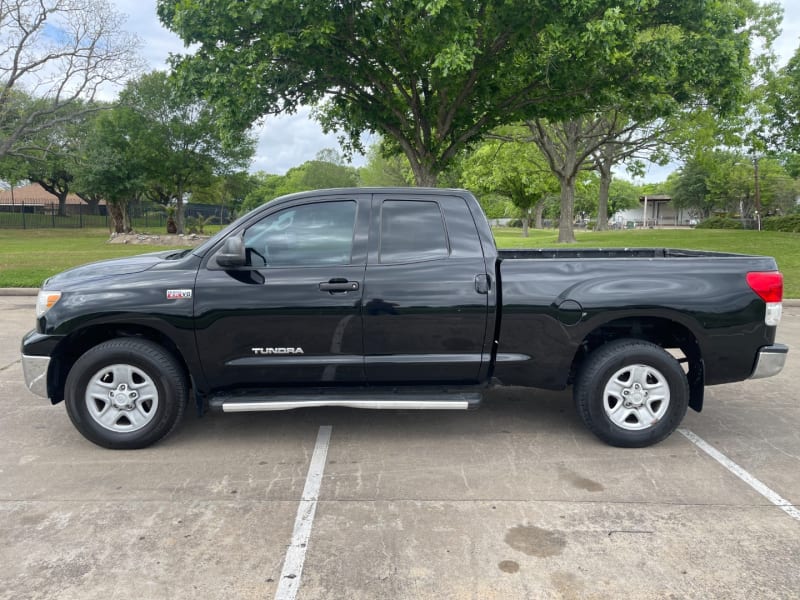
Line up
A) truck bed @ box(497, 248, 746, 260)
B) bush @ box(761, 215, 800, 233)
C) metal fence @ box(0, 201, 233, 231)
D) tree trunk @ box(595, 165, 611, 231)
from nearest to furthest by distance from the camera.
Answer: truck bed @ box(497, 248, 746, 260), tree trunk @ box(595, 165, 611, 231), bush @ box(761, 215, 800, 233), metal fence @ box(0, 201, 233, 231)

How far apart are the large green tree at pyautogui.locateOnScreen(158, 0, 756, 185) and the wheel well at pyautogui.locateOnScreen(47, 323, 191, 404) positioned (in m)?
7.85

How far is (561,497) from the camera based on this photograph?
3637mm

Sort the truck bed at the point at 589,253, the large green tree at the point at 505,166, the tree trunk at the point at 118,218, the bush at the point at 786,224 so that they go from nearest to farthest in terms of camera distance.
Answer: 1. the truck bed at the point at 589,253
2. the large green tree at the point at 505,166
3. the tree trunk at the point at 118,218
4. the bush at the point at 786,224

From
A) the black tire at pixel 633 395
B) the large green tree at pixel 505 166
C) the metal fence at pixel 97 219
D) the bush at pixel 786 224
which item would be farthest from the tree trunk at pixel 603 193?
the black tire at pixel 633 395

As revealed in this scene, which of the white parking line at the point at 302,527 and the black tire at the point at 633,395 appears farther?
the black tire at the point at 633,395

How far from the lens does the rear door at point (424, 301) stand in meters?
4.24

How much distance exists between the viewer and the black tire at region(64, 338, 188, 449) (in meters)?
4.20

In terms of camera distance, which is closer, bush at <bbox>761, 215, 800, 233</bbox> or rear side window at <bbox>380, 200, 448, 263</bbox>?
rear side window at <bbox>380, 200, 448, 263</bbox>

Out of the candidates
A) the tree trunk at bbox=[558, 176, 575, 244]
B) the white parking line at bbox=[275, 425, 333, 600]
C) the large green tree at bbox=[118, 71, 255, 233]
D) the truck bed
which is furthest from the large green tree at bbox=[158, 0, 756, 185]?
the large green tree at bbox=[118, 71, 255, 233]

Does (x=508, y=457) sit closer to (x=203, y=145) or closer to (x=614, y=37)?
(x=614, y=37)

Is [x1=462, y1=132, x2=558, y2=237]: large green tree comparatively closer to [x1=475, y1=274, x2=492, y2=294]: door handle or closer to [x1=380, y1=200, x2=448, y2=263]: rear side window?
[x1=380, y1=200, x2=448, y2=263]: rear side window

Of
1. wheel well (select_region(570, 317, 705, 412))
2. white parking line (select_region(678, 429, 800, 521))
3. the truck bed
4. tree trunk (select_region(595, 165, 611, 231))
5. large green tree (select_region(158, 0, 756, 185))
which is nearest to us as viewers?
white parking line (select_region(678, 429, 800, 521))

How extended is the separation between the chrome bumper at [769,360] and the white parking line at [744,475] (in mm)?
636

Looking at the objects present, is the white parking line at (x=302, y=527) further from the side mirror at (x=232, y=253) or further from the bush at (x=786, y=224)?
the bush at (x=786, y=224)
